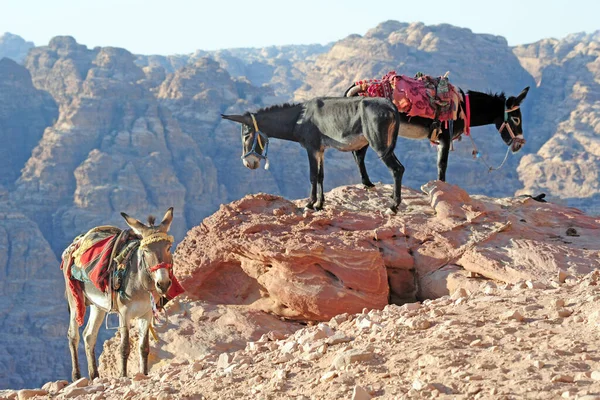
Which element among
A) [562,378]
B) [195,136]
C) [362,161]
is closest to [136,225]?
[562,378]

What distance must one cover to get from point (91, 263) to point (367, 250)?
14.0ft

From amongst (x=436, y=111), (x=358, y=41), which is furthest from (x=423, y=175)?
(x=436, y=111)

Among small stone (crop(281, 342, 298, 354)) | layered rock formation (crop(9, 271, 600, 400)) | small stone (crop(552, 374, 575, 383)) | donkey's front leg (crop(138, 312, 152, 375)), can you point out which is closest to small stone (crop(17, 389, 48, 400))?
layered rock formation (crop(9, 271, 600, 400))

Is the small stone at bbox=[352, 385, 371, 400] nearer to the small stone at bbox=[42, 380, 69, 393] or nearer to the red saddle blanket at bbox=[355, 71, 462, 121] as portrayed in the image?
the small stone at bbox=[42, 380, 69, 393]

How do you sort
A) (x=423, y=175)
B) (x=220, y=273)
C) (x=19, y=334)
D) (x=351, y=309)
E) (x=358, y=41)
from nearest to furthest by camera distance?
(x=351, y=309)
(x=220, y=273)
(x=19, y=334)
(x=423, y=175)
(x=358, y=41)

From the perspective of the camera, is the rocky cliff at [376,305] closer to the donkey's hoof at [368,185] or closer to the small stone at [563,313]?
the small stone at [563,313]

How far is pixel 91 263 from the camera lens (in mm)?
10984

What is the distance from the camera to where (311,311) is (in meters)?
12.9

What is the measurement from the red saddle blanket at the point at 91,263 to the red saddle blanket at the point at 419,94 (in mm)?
5186

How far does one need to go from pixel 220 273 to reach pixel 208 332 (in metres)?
1.41

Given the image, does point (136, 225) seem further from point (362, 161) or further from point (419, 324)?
point (362, 161)

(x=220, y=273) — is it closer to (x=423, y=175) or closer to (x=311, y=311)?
(x=311, y=311)

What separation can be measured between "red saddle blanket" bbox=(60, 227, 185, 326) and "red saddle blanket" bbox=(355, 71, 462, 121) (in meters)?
5.19

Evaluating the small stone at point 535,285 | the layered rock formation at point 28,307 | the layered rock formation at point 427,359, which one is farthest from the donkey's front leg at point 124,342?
the layered rock formation at point 28,307
